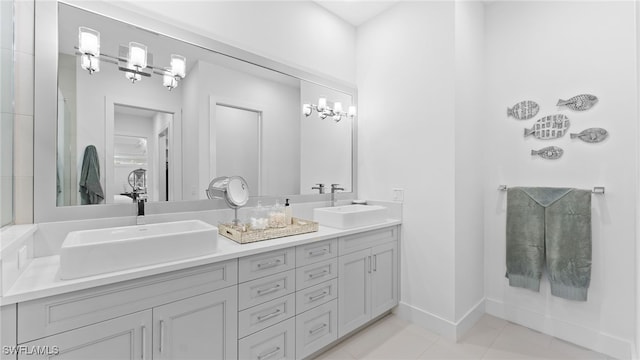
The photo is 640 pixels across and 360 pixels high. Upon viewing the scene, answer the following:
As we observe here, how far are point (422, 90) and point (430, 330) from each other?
2.01m

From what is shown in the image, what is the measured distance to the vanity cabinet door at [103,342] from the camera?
3.35 ft

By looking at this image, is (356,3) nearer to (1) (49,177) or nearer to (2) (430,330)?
(1) (49,177)

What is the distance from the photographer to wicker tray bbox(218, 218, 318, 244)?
165 cm

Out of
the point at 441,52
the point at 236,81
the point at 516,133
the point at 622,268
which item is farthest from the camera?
the point at 516,133

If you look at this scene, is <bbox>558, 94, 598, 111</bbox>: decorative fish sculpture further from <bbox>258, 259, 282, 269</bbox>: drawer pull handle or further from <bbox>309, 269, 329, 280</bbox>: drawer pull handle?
<bbox>258, 259, 282, 269</bbox>: drawer pull handle

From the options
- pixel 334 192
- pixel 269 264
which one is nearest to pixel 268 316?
pixel 269 264

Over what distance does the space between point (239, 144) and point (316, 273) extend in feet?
3.67

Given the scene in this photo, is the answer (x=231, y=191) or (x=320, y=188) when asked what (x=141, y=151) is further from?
(x=320, y=188)

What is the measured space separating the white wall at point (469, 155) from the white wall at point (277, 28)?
1.06m

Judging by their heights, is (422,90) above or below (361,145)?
above

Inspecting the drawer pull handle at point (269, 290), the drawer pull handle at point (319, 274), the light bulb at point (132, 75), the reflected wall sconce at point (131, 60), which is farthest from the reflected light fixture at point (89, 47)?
the drawer pull handle at point (319, 274)

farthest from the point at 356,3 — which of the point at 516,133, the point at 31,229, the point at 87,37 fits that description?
the point at 31,229

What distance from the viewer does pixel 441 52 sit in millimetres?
2240

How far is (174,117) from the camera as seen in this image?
72.8 inches
